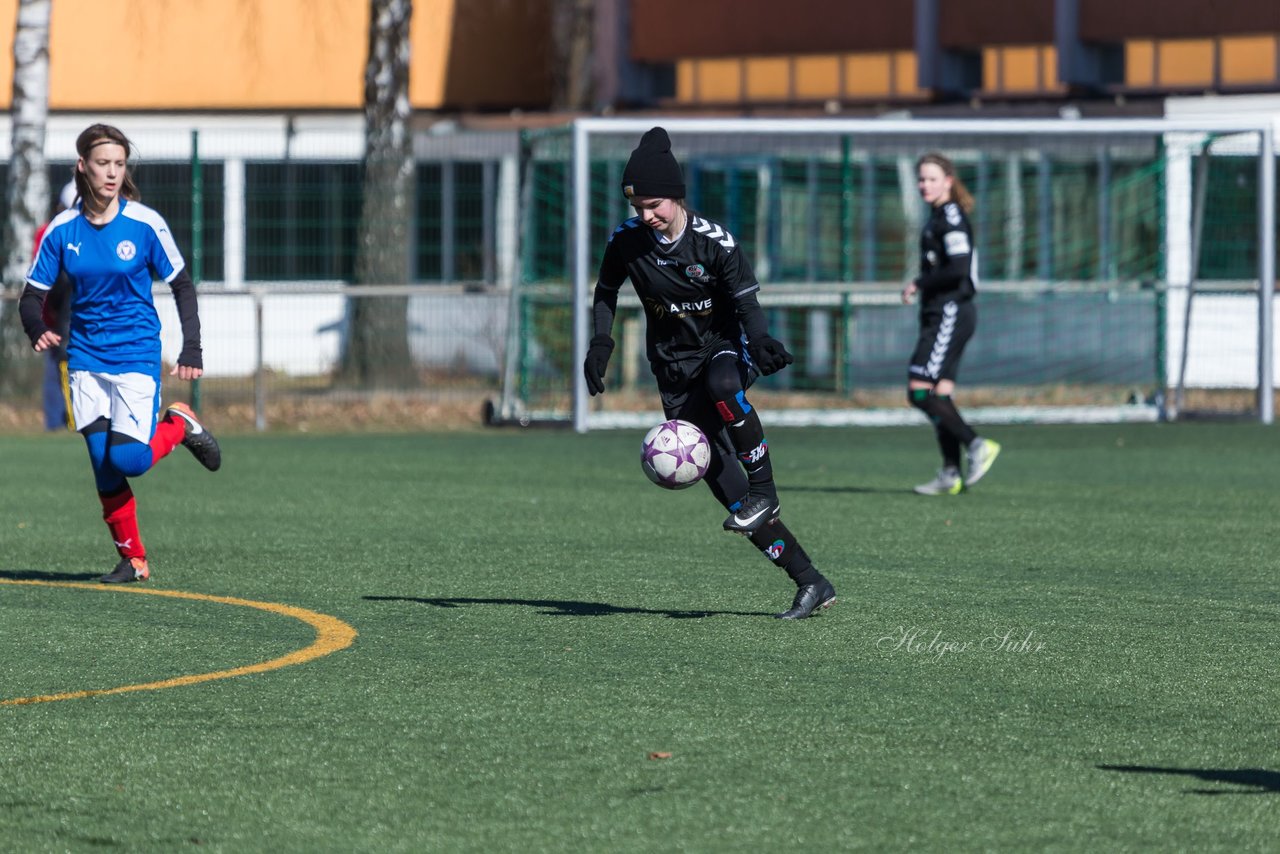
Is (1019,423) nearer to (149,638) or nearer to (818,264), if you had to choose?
(818,264)

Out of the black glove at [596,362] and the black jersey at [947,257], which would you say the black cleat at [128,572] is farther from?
the black jersey at [947,257]

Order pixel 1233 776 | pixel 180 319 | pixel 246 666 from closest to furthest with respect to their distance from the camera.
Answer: pixel 1233 776
pixel 246 666
pixel 180 319

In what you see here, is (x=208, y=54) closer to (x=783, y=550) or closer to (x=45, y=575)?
(x=45, y=575)

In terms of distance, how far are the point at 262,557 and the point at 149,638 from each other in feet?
8.39

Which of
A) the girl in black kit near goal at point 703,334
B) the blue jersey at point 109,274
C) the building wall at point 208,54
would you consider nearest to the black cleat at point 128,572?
the blue jersey at point 109,274

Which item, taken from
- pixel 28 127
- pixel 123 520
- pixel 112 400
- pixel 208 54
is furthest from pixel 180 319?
pixel 208 54

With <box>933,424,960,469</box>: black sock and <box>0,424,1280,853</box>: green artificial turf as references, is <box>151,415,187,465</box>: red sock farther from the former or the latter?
<box>933,424,960,469</box>: black sock

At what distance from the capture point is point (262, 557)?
1074 cm

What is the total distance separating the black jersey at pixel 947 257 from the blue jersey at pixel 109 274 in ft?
17.7

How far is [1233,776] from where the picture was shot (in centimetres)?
579

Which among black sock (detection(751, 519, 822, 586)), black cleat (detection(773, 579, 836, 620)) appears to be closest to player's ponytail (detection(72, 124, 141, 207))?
black sock (detection(751, 519, 822, 586))

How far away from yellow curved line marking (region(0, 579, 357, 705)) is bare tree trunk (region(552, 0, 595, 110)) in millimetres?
19717

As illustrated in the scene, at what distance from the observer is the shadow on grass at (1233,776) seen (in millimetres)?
5609

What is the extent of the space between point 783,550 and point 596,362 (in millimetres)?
995
